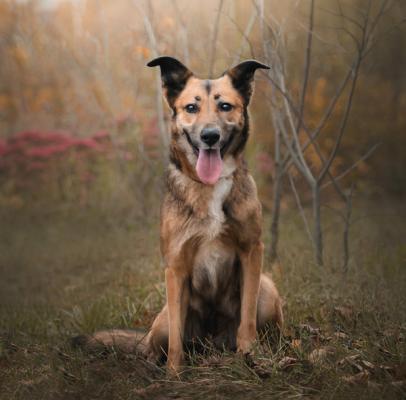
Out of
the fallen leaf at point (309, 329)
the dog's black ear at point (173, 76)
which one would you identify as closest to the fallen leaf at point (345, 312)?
the fallen leaf at point (309, 329)

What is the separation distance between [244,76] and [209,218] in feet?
3.29

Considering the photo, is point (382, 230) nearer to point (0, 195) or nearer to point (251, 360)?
point (251, 360)

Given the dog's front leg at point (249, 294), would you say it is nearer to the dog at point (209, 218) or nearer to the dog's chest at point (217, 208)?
the dog at point (209, 218)

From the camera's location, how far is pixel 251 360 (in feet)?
11.4

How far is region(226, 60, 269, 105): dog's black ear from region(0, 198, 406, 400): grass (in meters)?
1.65

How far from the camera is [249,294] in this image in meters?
3.76

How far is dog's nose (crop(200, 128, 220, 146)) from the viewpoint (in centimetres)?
360

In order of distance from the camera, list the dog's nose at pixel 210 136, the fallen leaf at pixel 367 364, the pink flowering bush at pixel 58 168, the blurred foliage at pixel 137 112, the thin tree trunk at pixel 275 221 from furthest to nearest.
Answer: the pink flowering bush at pixel 58 168 → the blurred foliage at pixel 137 112 → the thin tree trunk at pixel 275 221 → the dog's nose at pixel 210 136 → the fallen leaf at pixel 367 364

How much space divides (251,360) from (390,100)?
39.4ft

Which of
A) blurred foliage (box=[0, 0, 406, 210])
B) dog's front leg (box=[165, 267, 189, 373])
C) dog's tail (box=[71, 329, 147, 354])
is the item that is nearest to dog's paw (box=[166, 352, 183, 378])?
dog's front leg (box=[165, 267, 189, 373])

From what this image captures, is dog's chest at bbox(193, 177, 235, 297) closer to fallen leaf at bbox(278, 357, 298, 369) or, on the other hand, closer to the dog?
the dog

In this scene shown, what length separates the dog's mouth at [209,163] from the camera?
3.71 metres

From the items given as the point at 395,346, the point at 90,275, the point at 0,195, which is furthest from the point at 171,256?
the point at 0,195

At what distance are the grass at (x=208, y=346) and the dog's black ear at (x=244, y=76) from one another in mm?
1652
